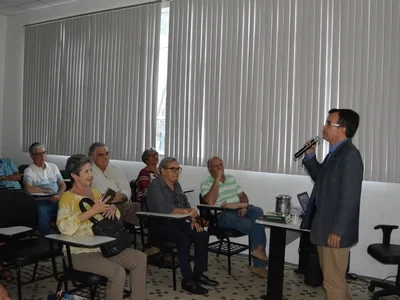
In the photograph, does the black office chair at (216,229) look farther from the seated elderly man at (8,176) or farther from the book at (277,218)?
the seated elderly man at (8,176)

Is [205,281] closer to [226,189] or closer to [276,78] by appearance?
[226,189]

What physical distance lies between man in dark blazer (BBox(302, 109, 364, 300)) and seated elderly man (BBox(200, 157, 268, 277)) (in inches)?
52.1

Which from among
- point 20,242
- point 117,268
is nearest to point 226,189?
point 117,268

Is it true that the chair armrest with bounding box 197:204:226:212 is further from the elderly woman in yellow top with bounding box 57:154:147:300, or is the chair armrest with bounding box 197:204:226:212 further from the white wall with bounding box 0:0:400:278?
the elderly woman in yellow top with bounding box 57:154:147:300

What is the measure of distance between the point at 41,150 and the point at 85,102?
149 cm

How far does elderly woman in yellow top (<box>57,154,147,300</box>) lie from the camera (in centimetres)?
275

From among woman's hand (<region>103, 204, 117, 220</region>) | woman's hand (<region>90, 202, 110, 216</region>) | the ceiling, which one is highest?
the ceiling

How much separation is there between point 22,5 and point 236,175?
4466 millimetres

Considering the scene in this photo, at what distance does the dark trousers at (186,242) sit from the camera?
3.60 meters

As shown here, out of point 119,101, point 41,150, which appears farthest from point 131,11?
point 41,150

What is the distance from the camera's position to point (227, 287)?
382 centimetres

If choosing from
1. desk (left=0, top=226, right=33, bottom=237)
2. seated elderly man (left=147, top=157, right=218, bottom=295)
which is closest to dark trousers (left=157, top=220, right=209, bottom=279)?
seated elderly man (left=147, top=157, right=218, bottom=295)

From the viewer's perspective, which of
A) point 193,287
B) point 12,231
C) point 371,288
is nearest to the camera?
point 12,231

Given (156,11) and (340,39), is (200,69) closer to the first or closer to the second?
(156,11)
